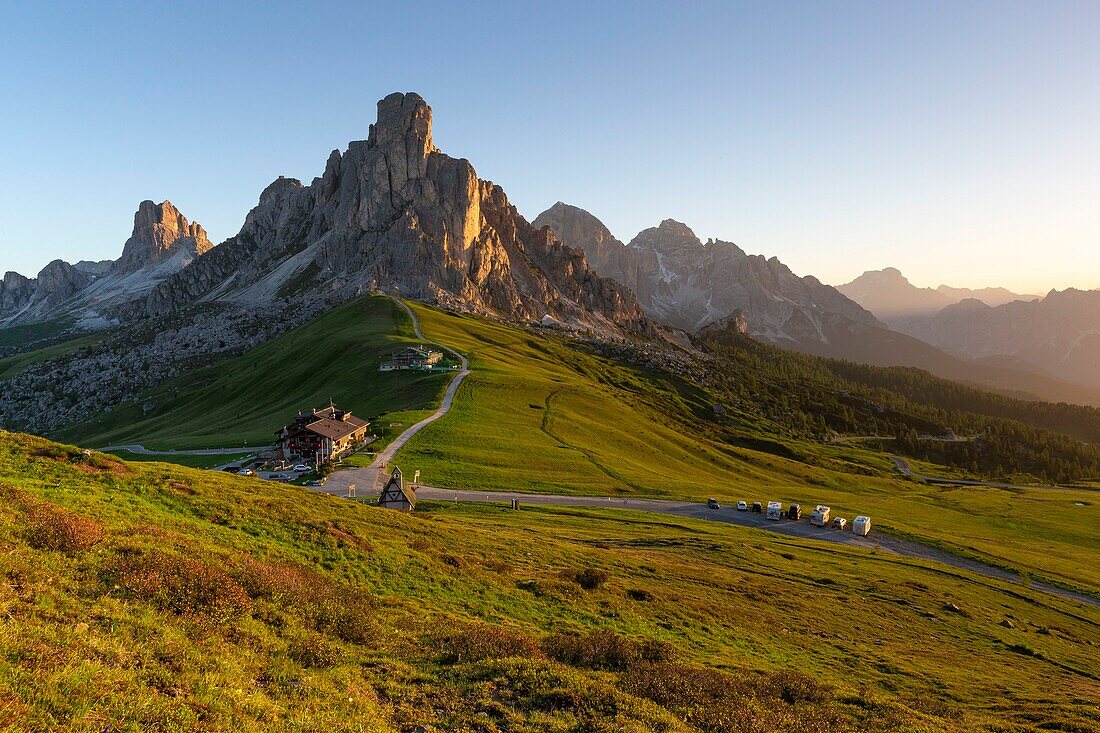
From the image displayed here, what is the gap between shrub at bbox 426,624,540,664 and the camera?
19000 mm

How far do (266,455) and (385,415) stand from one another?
19748 mm

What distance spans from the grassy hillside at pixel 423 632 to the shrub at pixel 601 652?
0.34ft

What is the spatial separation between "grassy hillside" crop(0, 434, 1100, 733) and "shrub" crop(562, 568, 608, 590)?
0.14m

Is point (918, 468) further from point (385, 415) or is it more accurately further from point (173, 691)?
point (173, 691)

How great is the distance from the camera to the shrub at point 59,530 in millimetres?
17344

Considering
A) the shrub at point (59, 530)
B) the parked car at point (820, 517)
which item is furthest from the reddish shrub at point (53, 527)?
the parked car at point (820, 517)

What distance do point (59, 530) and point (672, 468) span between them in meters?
89.5

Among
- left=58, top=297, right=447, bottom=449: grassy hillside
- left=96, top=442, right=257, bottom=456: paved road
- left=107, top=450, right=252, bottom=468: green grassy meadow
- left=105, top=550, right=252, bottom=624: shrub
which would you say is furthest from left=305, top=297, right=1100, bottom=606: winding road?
left=105, top=550, right=252, bottom=624: shrub

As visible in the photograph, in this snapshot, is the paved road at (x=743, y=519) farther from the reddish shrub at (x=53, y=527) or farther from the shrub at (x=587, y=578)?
the reddish shrub at (x=53, y=527)

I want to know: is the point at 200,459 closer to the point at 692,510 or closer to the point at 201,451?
the point at 201,451

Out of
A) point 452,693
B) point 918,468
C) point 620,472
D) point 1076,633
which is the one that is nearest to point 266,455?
point 620,472

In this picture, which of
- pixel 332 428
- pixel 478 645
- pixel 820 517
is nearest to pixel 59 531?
pixel 478 645

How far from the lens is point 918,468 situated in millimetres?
164750

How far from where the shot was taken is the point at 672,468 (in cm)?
9669
